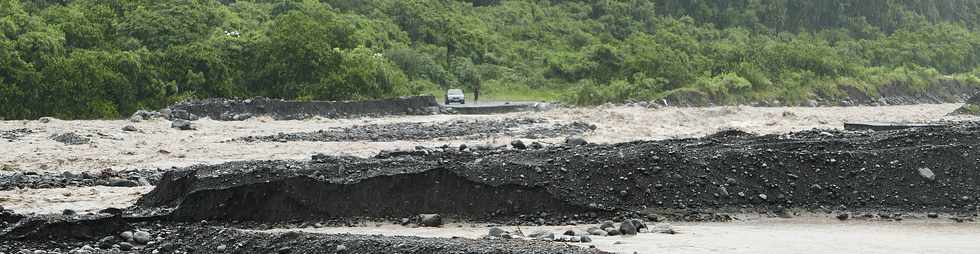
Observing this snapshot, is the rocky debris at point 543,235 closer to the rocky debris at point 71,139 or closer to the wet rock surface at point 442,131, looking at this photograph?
the rocky debris at point 71,139

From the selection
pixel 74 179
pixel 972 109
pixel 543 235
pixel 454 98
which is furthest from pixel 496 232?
pixel 972 109

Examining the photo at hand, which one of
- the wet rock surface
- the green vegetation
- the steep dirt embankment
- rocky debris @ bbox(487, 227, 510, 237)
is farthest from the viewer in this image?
the green vegetation

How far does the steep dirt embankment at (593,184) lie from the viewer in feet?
54.3

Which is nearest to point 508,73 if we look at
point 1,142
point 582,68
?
point 582,68

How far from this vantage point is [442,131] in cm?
3547

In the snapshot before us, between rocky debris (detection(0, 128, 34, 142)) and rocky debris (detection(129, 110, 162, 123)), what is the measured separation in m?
5.42

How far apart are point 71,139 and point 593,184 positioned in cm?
1497

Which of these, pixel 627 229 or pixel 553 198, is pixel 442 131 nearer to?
pixel 553 198

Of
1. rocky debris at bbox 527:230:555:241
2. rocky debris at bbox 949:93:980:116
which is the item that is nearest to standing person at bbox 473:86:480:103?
rocky debris at bbox 949:93:980:116

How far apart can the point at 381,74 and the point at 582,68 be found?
19.0 metres

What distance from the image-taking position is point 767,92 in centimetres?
5988

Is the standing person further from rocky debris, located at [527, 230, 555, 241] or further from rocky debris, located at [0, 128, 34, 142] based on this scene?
rocky debris, located at [527, 230, 555, 241]

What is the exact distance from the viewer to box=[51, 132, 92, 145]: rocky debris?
2744 centimetres

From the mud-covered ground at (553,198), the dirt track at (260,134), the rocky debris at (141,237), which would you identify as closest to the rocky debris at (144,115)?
the dirt track at (260,134)
